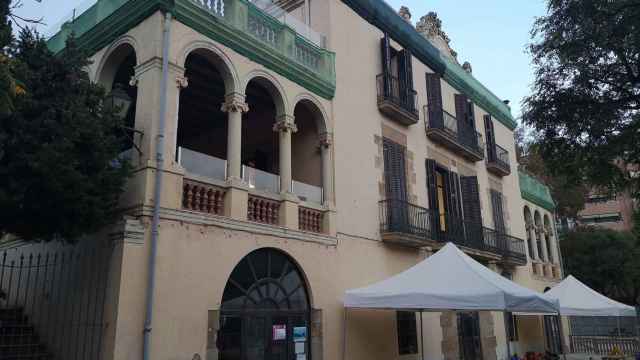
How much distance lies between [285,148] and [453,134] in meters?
7.39

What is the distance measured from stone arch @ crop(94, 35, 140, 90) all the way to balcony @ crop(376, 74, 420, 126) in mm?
6185

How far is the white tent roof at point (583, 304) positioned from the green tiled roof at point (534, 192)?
733 centimetres

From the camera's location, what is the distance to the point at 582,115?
431 inches

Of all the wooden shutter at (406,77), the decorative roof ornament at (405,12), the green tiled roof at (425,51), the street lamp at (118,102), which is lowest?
the street lamp at (118,102)

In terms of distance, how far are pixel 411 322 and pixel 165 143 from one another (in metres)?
7.58

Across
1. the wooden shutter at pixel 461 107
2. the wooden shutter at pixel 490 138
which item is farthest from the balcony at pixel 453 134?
the wooden shutter at pixel 490 138

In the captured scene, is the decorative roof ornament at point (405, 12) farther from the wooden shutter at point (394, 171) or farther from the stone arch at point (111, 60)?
the stone arch at point (111, 60)

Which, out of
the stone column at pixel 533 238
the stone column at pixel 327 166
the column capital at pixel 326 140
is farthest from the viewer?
the stone column at pixel 533 238

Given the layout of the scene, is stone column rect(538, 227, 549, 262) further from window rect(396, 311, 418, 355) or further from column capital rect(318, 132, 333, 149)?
column capital rect(318, 132, 333, 149)

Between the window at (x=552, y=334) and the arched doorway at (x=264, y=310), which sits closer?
the arched doorway at (x=264, y=310)

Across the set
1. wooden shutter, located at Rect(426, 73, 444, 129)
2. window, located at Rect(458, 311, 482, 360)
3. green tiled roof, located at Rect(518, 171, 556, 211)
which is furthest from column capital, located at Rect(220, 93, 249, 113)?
green tiled roof, located at Rect(518, 171, 556, 211)

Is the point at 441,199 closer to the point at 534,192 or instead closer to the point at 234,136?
the point at 234,136

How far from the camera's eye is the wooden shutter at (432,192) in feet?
44.2

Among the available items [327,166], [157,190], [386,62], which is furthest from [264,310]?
[386,62]
